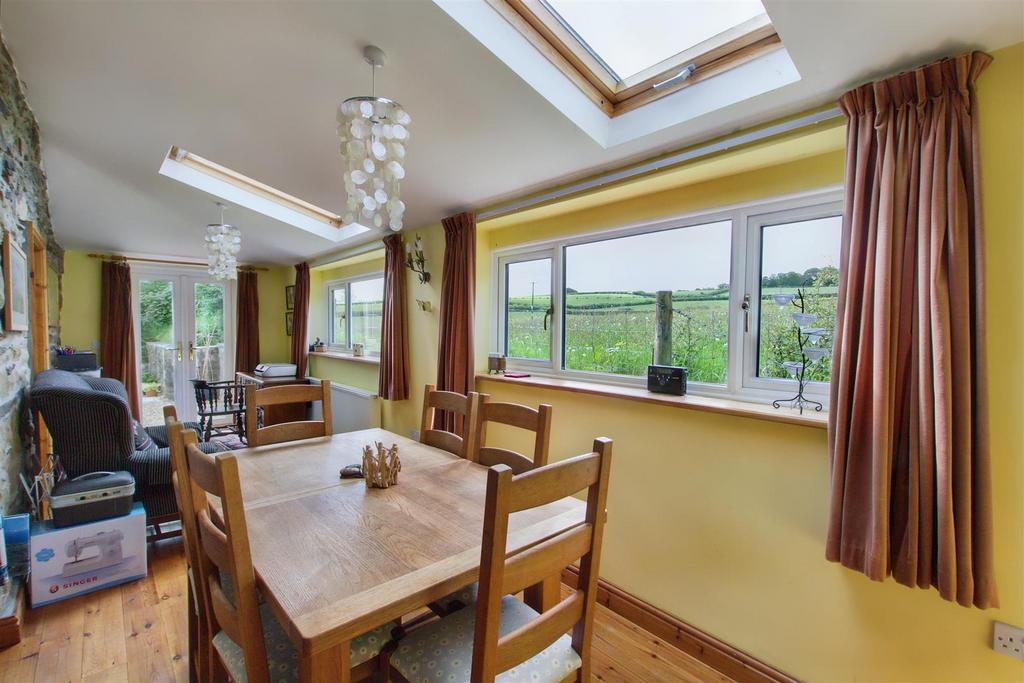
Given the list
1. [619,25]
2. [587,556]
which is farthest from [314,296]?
[587,556]

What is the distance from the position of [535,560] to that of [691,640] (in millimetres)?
1352

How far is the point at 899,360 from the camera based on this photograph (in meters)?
1.25

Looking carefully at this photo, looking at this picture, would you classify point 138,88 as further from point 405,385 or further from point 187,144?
point 405,385

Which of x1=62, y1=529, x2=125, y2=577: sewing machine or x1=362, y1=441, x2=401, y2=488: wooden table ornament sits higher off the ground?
x1=362, y1=441, x2=401, y2=488: wooden table ornament

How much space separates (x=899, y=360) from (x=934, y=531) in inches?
18.5

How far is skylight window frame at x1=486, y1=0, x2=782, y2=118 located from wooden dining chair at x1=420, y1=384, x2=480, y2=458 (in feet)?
4.48

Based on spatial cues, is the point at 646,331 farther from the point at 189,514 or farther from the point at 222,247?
the point at 222,247

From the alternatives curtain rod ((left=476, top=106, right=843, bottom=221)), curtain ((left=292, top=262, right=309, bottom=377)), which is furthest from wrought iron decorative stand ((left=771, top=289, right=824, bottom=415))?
curtain ((left=292, top=262, right=309, bottom=377))

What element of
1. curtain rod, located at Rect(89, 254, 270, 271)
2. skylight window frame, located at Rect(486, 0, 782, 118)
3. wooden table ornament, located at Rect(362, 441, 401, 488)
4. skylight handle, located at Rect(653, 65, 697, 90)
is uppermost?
skylight window frame, located at Rect(486, 0, 782, 118)

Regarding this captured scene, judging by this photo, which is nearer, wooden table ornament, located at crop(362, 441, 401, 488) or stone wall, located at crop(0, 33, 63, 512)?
wooden table ornament, located at crop(362, 441, 401, 488)

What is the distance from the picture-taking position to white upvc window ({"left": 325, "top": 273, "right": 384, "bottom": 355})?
440cm

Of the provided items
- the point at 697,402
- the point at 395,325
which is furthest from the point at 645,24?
the point at 395,325

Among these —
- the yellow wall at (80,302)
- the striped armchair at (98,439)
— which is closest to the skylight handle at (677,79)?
the striped armchair at (98,439)

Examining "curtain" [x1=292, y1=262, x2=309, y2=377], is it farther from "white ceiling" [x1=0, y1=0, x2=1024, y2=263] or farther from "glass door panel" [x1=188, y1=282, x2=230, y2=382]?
"white ceiling" [x1=0, y1=0, x2=1024, y2=263]
